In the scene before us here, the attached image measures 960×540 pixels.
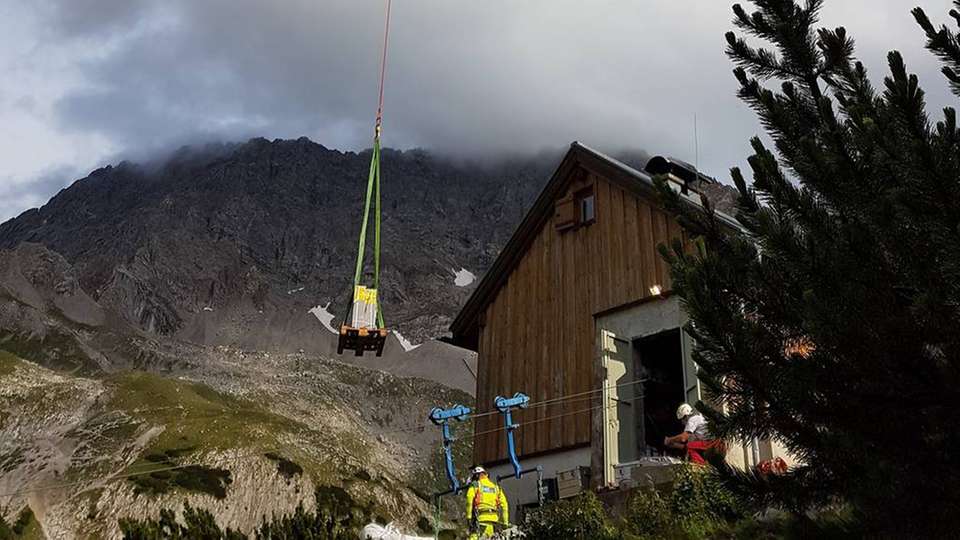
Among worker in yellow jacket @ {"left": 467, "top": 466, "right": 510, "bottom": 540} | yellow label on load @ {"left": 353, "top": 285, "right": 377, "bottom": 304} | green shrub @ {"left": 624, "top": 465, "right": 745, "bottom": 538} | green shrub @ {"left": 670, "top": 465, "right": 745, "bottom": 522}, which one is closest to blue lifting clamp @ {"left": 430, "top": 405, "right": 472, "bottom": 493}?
worker in yellow jacket @ {"left": 467, "top": 466, "right": 510, "bottom": 540}

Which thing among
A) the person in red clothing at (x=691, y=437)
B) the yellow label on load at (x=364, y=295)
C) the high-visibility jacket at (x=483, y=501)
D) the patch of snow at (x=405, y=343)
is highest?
→ the patch of snow at (x=405, y=343)

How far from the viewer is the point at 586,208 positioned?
17.3 metres

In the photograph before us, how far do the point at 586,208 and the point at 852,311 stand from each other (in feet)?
39.8

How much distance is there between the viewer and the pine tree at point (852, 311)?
5.11m

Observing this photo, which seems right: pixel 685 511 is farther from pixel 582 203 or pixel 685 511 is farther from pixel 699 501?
pixel 582 203

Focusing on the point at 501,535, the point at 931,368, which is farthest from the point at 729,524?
the point at 931,368

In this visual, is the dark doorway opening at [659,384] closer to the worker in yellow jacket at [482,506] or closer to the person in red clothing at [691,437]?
the person in red clothing at [691,437]

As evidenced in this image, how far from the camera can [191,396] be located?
114 m

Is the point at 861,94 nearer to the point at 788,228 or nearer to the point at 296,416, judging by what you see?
the point at 788,228

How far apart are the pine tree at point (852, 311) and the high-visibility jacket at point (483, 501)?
6.76 meters

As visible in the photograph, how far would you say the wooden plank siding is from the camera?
50.4 feet

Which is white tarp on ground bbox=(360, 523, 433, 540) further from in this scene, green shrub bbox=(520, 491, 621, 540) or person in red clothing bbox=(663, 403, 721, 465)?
person in red clothing bbox=(663, 403, 721, 465)

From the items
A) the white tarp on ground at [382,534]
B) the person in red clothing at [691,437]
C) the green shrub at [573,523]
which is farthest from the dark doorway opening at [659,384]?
the white tarp on ground at [382,534]

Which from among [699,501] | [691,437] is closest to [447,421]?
[691,437]
